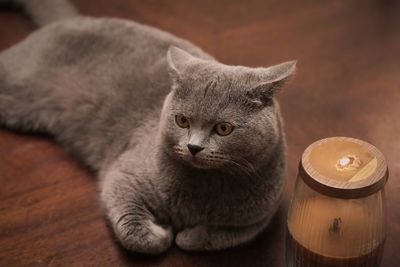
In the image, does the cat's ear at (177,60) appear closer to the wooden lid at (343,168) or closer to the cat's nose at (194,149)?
the cat's nose at (194,149)

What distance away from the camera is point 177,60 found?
1306mm

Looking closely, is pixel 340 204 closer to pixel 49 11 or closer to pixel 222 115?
pixel 222 115

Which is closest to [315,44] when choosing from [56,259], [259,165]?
[259,165]

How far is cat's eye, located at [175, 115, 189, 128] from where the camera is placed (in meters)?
1.21

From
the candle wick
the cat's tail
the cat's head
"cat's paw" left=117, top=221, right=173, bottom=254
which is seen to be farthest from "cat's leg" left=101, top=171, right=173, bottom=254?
the cat's tail

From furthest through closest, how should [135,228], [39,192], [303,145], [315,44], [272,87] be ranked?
[315,44] → [303,145] → [39,192] → [135,228] → [272,87]

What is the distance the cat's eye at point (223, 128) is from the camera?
46.7 inches

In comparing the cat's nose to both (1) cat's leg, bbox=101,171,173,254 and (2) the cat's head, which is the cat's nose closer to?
(2) the cat's head

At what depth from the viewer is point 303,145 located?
167 cm

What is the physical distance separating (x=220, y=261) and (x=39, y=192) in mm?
539

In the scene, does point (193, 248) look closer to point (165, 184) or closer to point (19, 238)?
point (165, 184)

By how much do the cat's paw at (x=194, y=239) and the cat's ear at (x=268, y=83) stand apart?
0.35 metres

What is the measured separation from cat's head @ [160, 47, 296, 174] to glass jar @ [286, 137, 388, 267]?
131 mm

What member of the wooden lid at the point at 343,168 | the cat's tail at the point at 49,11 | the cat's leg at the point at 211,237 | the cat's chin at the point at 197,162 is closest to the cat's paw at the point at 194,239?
the cat's leg at the point at 211,237
